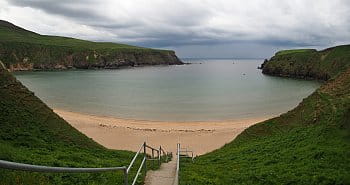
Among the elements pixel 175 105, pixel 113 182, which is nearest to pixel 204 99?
pixel 175 105

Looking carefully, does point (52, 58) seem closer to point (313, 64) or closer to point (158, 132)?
point (313, 64)

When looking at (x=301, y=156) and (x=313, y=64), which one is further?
(x=313, y=64)

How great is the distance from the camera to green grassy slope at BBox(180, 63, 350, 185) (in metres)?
10.4

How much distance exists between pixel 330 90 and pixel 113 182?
19066 mm

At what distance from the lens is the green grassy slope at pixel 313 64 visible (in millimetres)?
115625

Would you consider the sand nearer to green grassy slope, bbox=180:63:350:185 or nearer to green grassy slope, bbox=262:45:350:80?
green grassy slope, bbox=180:63:350:185

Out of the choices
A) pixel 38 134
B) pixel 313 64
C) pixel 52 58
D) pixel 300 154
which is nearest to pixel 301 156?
pixel 300 154

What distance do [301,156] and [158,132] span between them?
24772mm

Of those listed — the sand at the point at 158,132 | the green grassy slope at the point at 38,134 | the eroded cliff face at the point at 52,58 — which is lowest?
the sand at the point at 158,132

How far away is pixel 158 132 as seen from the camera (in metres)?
37.0

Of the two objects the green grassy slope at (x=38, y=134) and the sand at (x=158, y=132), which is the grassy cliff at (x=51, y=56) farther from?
the green grassy slope at (x=38, y=134)

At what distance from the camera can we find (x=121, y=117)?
4791 cm

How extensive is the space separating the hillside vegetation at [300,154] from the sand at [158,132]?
8.35 m

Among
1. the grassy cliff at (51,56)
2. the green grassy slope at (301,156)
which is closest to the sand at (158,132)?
the green grassy slope at (301,156)
